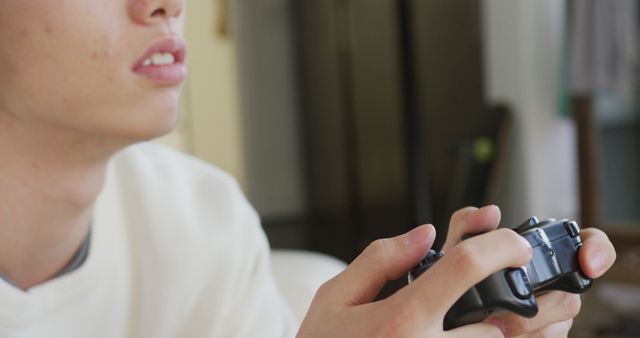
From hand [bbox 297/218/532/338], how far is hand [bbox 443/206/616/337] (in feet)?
0.13

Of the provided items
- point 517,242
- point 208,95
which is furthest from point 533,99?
point 517,242

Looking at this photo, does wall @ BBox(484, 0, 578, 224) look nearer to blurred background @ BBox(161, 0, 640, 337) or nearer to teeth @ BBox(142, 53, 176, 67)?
blurred background @ BBox(161, 0, 640, 337)

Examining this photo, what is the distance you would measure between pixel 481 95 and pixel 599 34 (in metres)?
0.61

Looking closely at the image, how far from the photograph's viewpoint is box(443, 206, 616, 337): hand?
1.68ft

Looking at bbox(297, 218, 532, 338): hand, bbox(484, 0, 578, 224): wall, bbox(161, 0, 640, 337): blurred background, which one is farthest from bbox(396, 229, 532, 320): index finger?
bbox(484, 0, 578, 224): wall

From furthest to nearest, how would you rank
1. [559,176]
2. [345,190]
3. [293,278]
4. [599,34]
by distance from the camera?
[345,190] < [559,176] < [599,34] < [293,278]

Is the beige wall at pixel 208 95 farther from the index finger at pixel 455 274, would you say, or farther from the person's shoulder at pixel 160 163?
the index finger at pixel 455 274

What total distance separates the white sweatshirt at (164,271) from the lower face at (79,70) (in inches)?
6.8

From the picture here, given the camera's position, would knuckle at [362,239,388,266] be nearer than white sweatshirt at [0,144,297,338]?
Yes

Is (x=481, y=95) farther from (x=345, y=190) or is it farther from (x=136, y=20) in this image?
(x=136, y=20)

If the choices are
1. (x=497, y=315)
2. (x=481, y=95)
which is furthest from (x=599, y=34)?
(x=497, y=315)

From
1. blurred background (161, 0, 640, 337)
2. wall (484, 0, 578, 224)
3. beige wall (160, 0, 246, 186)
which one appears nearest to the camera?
blurred background (161, 0, 640, 337)

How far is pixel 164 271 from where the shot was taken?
2.73 ft

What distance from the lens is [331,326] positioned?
496 millimetres
